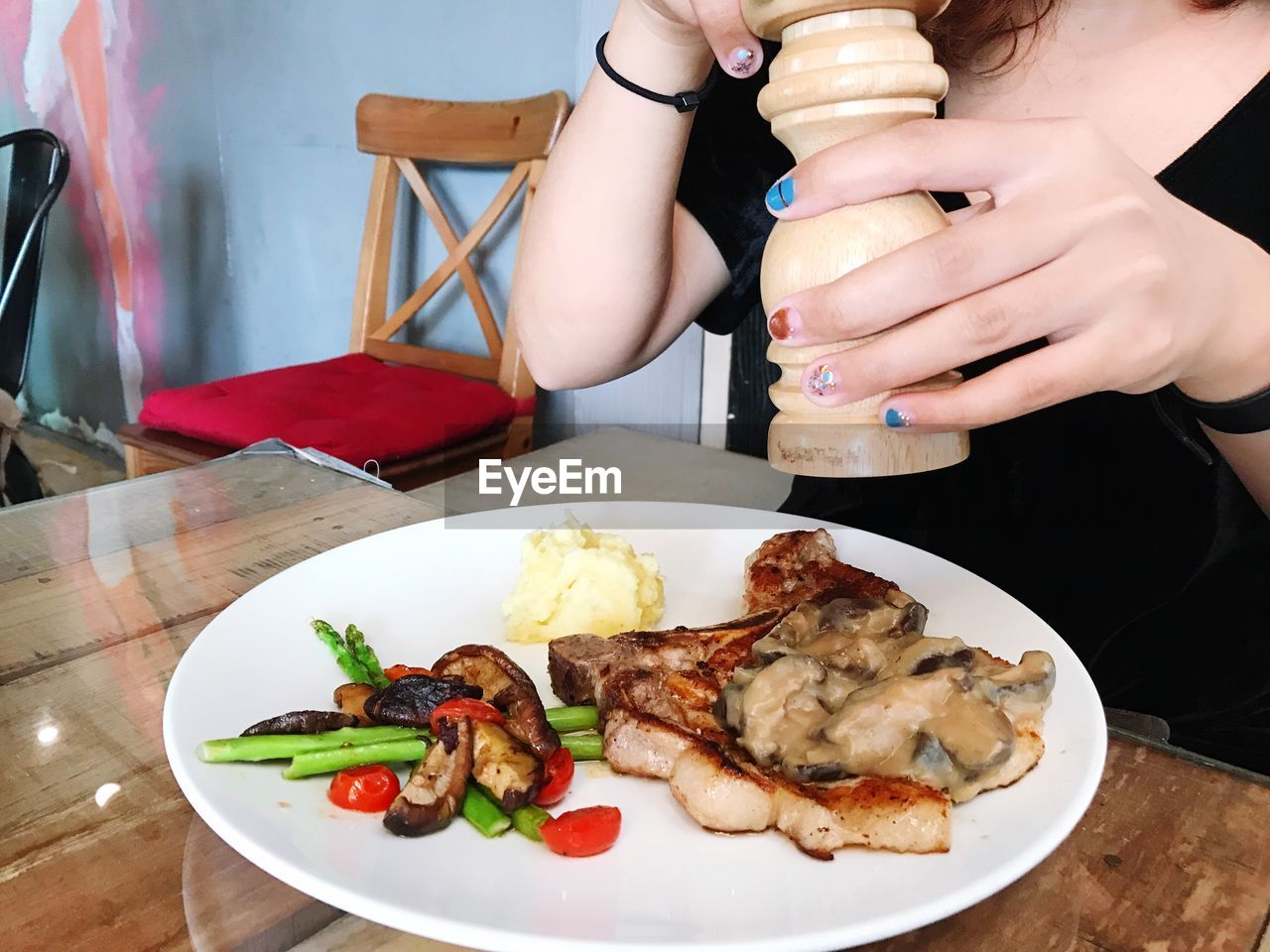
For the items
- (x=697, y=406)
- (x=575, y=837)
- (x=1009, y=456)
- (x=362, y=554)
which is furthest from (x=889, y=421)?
(x=697, y=406)

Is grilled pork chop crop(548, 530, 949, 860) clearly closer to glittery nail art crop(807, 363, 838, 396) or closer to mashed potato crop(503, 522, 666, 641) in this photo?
mashed potato crop(503, 522, 666, 641)

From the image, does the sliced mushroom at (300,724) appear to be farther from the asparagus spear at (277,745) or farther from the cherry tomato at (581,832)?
the cherry tomato at (581,832)

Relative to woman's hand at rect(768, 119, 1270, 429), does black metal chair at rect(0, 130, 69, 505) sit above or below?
below

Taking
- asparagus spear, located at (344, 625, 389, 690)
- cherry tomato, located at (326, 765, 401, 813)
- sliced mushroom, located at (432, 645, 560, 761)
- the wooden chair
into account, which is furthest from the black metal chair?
cherry tomato, located at (326, 765, 401, 813)

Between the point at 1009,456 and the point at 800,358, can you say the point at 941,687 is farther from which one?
the point at 1009,456

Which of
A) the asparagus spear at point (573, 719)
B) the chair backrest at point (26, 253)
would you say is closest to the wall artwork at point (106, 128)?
the chair backrest at point (26, 253)

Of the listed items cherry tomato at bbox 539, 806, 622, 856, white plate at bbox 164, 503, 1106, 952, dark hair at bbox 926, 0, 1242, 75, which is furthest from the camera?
dark hair at bbox 926, 0, 1242, 75

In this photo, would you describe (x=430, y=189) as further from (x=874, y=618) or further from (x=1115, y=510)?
(x=874, y=618)
